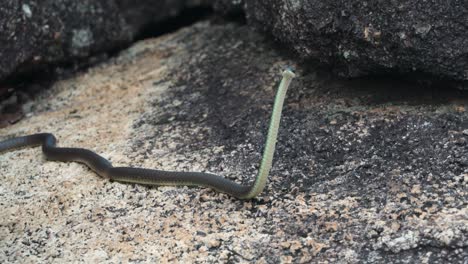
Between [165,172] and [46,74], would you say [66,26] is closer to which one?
[46,74]

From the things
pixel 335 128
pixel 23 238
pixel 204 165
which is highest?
pixel 335 128

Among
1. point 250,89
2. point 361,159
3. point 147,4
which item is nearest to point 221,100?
point 250,89

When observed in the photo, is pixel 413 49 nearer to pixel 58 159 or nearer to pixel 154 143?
pixel 154 143

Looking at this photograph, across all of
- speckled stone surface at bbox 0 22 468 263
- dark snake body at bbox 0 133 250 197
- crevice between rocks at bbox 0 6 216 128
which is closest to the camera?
speckled stone surface at bbox 0 22 468 263

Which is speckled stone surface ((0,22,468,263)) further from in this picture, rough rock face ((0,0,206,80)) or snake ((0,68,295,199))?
rough rock face ((0,0,206,80))

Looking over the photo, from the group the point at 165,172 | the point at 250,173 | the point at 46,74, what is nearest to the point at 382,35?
the point at 250,173

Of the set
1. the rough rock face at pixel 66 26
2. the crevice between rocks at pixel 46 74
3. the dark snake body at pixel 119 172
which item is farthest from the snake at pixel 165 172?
the rough rock face at pixel 66 26

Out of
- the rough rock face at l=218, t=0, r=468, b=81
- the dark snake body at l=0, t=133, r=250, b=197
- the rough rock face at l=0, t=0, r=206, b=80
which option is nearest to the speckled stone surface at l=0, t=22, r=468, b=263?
the dark snake body at l=0, t=133, r=250, b=197

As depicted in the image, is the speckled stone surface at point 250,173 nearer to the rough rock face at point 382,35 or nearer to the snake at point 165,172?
the snake at point 165,172
